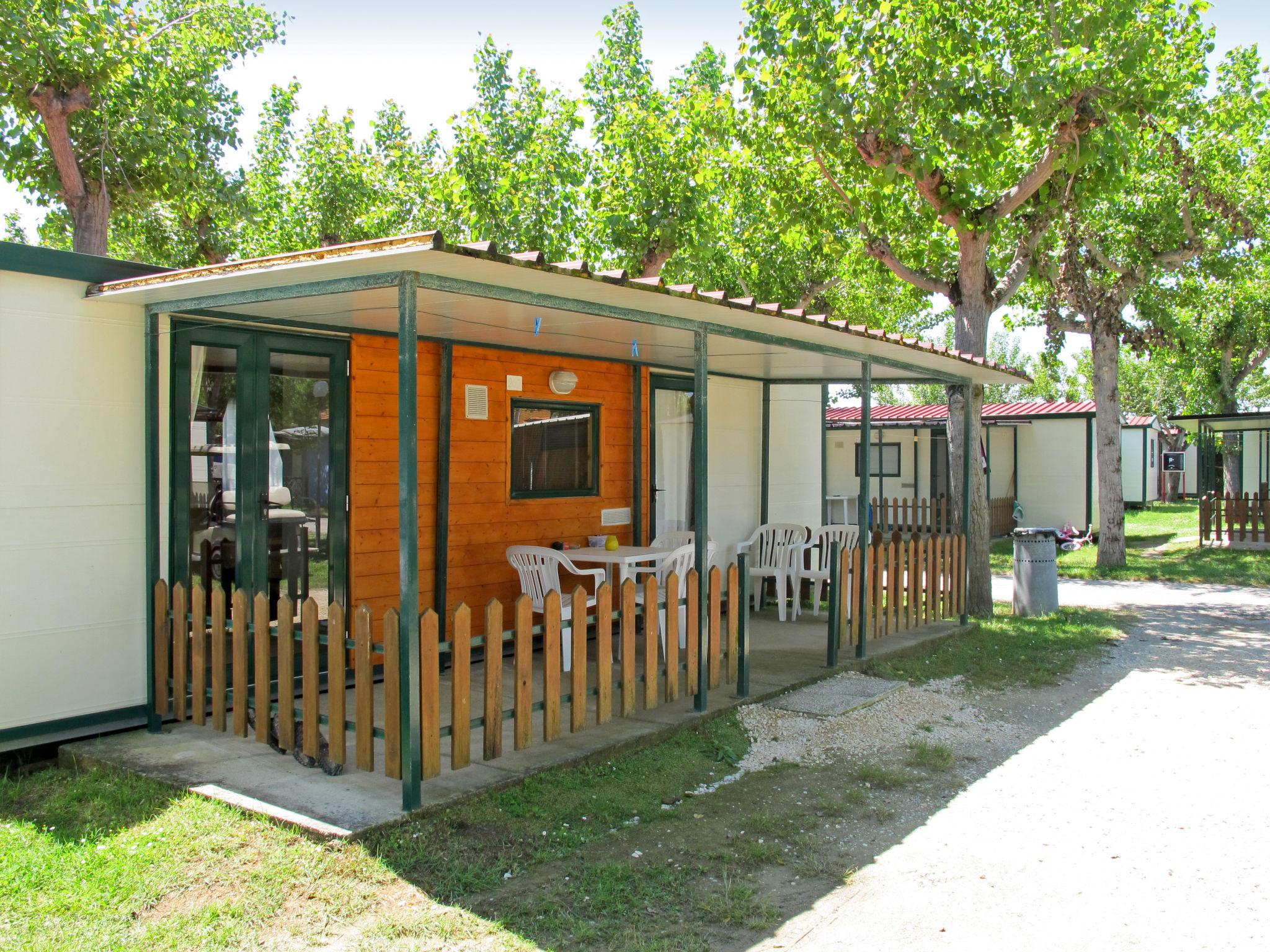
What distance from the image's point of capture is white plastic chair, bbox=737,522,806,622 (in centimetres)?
950

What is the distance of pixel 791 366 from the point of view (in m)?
8.78

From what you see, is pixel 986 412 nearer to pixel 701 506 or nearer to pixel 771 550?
pixel 771 550

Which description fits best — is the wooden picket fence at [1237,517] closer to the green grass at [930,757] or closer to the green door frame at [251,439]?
the green grass at [930,757]

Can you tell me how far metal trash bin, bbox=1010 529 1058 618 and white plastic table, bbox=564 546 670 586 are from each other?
447 centimetres

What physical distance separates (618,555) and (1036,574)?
207 inches

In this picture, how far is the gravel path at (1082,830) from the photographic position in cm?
337

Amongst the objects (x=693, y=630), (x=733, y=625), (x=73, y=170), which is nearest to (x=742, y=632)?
(x=733, y=625)

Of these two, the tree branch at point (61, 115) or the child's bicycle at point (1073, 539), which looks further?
the child's bicycle at point (1073, 539)

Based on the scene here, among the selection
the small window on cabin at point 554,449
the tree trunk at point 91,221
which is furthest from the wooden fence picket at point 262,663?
the tree trunk at point 91,221

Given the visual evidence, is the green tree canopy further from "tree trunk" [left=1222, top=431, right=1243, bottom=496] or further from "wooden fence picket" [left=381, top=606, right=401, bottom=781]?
"tree trunk" [left=1222, top=431, right=1243, bottom=496]

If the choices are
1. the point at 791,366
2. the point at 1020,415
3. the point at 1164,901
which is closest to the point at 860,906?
the point at 1164,901

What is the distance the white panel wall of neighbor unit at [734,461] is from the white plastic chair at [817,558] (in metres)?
0.66

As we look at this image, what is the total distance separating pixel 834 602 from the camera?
23.3 feet

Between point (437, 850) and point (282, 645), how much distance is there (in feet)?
4.41
